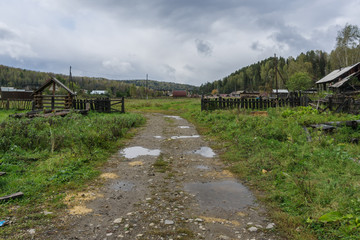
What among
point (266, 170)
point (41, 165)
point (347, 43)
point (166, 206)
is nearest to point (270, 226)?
point (166, 206)

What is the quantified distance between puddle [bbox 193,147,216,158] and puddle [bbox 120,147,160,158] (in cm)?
157

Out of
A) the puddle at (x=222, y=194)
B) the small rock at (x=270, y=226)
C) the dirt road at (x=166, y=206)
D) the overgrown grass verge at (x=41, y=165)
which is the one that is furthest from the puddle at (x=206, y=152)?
the small rock at (x=270, y=226)

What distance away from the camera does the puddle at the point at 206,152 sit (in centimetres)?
826

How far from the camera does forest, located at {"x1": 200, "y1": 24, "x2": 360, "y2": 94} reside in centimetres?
4995

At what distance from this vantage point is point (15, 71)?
13812 cm

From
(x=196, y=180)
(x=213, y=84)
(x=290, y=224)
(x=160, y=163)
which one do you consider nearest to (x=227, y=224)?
(x=290, y=224)

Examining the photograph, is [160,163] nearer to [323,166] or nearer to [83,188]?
[83,188]

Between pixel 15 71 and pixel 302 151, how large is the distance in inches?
6670

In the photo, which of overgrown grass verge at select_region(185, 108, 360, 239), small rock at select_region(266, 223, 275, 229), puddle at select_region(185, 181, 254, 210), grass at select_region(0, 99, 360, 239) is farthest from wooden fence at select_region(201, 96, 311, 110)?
small rock at select_region(266, 223, 275, 229)

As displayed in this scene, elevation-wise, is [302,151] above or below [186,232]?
above

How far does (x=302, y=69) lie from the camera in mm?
79812

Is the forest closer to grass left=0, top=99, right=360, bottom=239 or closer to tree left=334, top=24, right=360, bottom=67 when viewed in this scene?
tree left=334, top=24, right=360, bottom=67

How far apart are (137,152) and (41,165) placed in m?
3.16

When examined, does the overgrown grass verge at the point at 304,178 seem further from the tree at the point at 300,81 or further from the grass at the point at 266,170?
the tree at the point at 300,81
